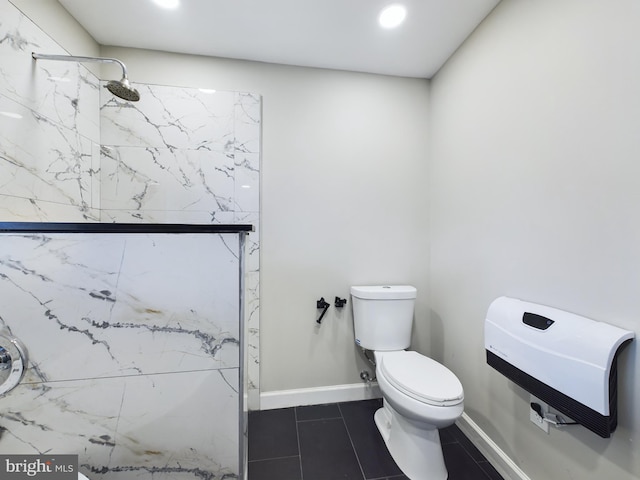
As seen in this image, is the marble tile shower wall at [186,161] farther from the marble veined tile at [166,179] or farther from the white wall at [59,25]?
the white wall at [59,25]

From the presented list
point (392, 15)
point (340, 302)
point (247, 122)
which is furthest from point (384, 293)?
point (392, 15)

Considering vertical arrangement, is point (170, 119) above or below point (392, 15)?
below

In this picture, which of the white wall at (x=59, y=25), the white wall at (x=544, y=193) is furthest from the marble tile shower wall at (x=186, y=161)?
the white wall at (x=544, y=193)

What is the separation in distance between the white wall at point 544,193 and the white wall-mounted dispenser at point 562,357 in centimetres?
8

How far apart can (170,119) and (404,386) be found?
2.08m

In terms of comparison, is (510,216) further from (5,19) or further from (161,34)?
(5,19)

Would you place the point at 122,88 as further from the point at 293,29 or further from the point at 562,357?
the point at 562,357

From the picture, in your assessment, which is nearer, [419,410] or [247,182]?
[419,410]

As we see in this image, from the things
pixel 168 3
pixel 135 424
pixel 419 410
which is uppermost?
pixel 168 3

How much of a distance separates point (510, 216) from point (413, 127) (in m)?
1.02

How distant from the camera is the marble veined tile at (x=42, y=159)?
1.12 metres

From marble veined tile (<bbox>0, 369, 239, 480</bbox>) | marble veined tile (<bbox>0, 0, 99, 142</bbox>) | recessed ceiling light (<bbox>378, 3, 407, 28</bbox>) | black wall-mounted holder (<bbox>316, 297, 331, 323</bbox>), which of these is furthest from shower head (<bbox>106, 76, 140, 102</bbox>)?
black wall-mounted holder (<bbox>316, 297, 331, 323</bbox>)

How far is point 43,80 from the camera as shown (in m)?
1.26

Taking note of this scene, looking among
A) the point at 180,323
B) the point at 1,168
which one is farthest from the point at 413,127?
the point at 1,168
